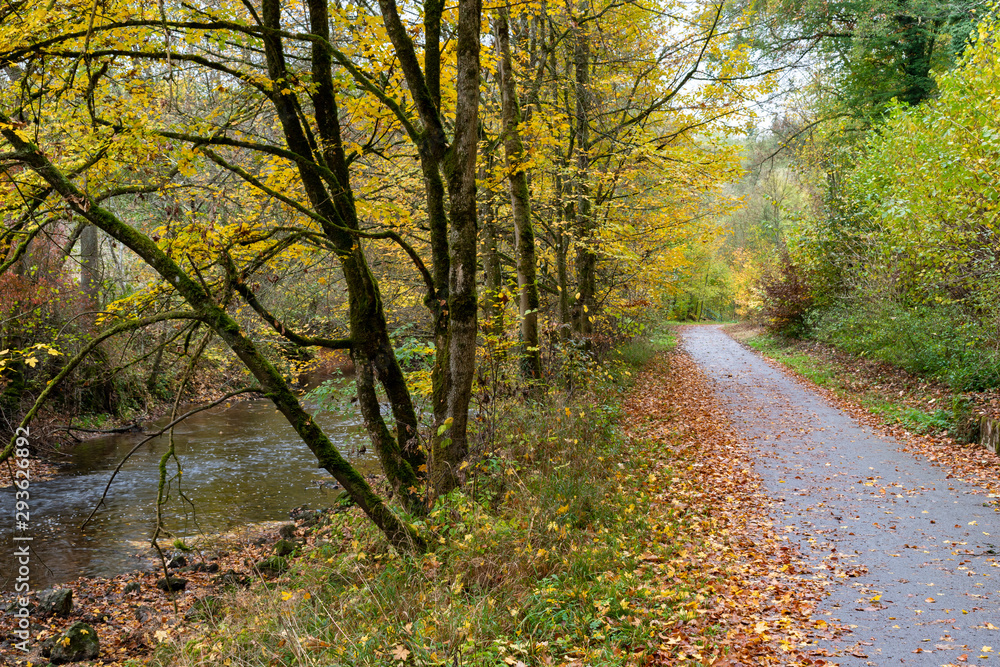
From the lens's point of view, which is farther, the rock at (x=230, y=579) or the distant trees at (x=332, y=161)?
the rock at (x=230, y=579)

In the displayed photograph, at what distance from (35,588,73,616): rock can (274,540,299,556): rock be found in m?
2.32

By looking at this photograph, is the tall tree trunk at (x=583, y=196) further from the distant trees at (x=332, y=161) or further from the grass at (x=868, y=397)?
the grass at (x=868, y=397)

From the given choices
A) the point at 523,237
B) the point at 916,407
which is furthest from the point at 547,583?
the point at 916,407

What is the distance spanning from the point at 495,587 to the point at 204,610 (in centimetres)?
388

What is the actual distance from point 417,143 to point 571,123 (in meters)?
5.74

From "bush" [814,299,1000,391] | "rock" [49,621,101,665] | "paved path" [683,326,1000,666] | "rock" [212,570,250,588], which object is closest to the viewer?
"paved path" [683,326,1000,666]

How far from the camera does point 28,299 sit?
12.0 m

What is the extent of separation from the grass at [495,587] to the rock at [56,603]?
2.04 meters

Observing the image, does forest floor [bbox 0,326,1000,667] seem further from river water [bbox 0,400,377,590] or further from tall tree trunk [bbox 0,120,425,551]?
river water [bbox 0,400,377,590]

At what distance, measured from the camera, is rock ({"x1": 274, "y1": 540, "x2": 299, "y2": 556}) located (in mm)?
8016

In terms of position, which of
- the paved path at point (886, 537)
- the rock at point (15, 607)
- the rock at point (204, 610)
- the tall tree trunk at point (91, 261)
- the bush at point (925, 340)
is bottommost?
the rock at point (204, 610)

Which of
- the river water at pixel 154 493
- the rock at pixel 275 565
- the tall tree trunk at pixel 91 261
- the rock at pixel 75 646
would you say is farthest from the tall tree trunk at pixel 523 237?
the tall tree trunk at pixel 91 261

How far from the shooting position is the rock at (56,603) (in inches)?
267

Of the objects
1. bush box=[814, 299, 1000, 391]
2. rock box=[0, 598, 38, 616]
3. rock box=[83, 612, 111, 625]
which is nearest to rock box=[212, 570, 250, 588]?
rock box=[83, 612, 111, 625]
